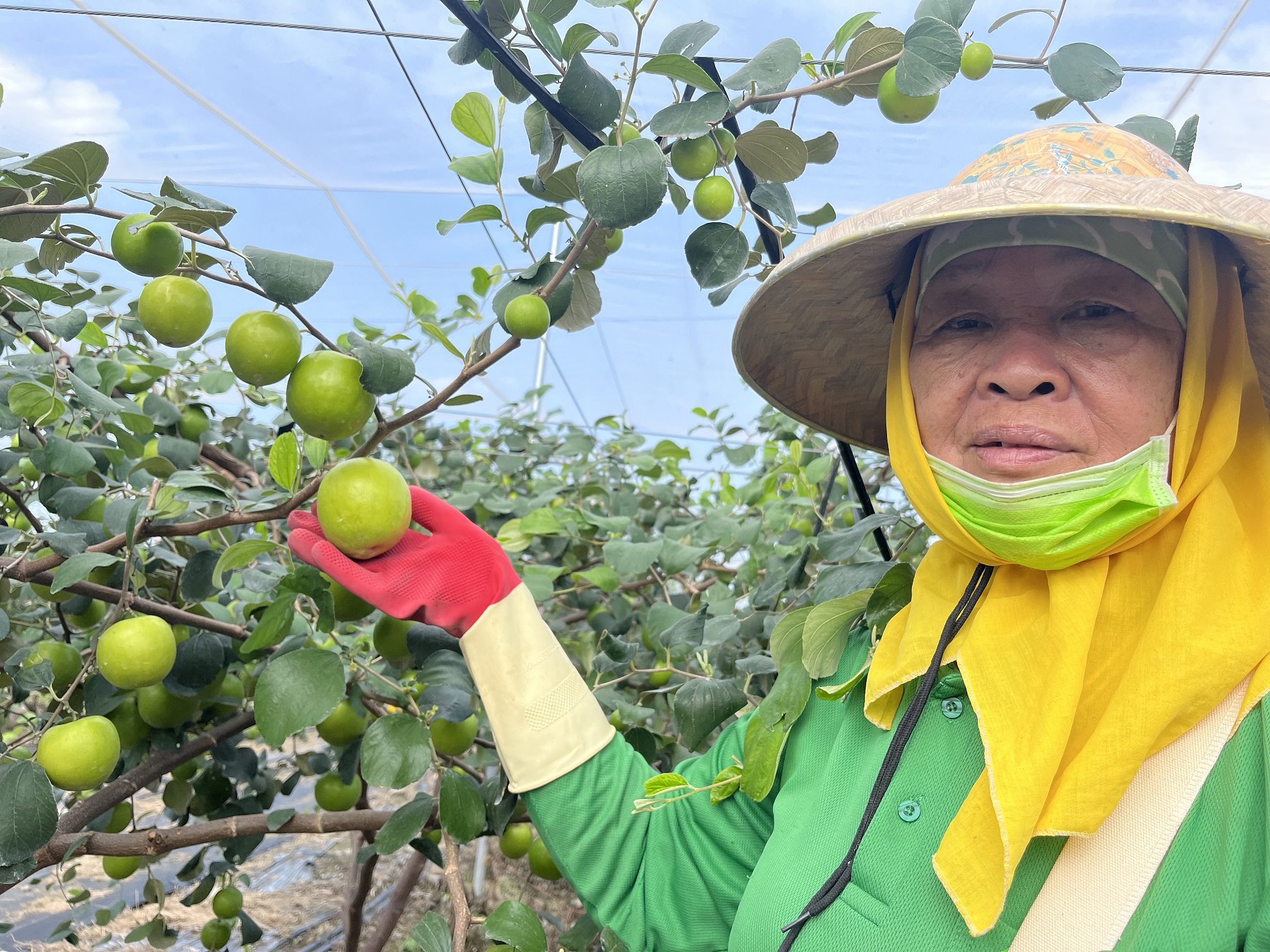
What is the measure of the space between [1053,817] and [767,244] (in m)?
0.65

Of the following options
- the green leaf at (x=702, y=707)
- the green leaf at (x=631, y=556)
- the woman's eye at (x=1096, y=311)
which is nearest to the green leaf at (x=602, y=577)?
the green leaf at (x=631, y=556)

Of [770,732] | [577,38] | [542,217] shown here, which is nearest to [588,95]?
[577,38]

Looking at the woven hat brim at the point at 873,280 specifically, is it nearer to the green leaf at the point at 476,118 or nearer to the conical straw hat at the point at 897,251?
the conical straw hat at the point at 897,251

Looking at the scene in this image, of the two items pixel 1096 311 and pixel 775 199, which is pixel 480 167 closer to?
pixel 775 199

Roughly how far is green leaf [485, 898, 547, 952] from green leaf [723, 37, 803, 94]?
71 centimetres

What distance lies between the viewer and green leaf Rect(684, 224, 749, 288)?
90 cm

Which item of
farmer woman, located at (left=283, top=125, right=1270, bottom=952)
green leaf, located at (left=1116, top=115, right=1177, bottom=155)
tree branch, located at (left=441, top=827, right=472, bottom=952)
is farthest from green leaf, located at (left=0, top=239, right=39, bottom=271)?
green leaf, located at (left=1116, top=115, right=1177, bottom=155)

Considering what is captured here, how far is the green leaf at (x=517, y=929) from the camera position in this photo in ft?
2.39

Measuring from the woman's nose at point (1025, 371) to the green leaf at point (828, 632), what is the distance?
0.84ft

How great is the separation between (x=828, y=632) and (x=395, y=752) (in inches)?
16.7

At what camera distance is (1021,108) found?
3.26 meters

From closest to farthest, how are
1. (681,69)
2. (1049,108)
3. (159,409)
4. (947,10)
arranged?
(681,69)
(947,10)
(1049,108)
(159,409)

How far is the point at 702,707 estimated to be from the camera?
956 mm

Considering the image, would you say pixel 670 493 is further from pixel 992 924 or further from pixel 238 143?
pixel 238 143
